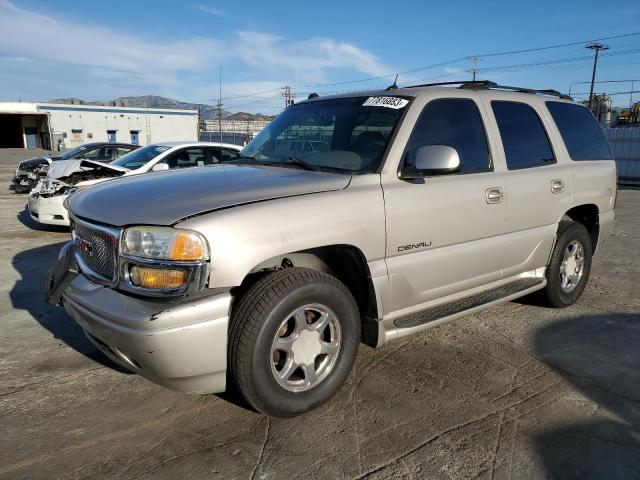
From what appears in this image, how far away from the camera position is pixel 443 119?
368 centimetres

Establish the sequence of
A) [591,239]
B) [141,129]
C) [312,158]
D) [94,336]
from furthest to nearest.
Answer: [141,129], [591,239], [312,158], [94,336]

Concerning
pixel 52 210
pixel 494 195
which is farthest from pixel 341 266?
pixel 52 210

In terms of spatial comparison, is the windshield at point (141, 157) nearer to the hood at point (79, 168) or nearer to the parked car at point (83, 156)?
the hood at point (79, 168)

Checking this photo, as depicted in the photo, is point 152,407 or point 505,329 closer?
point 152,407

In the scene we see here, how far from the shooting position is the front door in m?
3.26

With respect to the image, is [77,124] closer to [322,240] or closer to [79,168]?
[79,168]

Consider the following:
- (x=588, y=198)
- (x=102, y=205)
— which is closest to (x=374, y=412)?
(x=102, y=205)

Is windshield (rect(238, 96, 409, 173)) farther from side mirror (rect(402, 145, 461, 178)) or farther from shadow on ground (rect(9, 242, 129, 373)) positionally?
shadow on ground (rect(9, 242, 129, 373))

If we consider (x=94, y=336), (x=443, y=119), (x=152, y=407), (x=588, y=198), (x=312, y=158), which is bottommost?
(x=152, y=407)

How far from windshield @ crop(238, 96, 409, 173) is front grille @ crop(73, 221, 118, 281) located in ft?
4.52

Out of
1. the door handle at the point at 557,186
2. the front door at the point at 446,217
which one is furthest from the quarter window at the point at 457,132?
the door handle at the point at 557,186

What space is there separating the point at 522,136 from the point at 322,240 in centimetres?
233

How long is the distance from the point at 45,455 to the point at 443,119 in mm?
3191

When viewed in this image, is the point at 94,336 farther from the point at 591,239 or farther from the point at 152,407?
the point at 591,239
